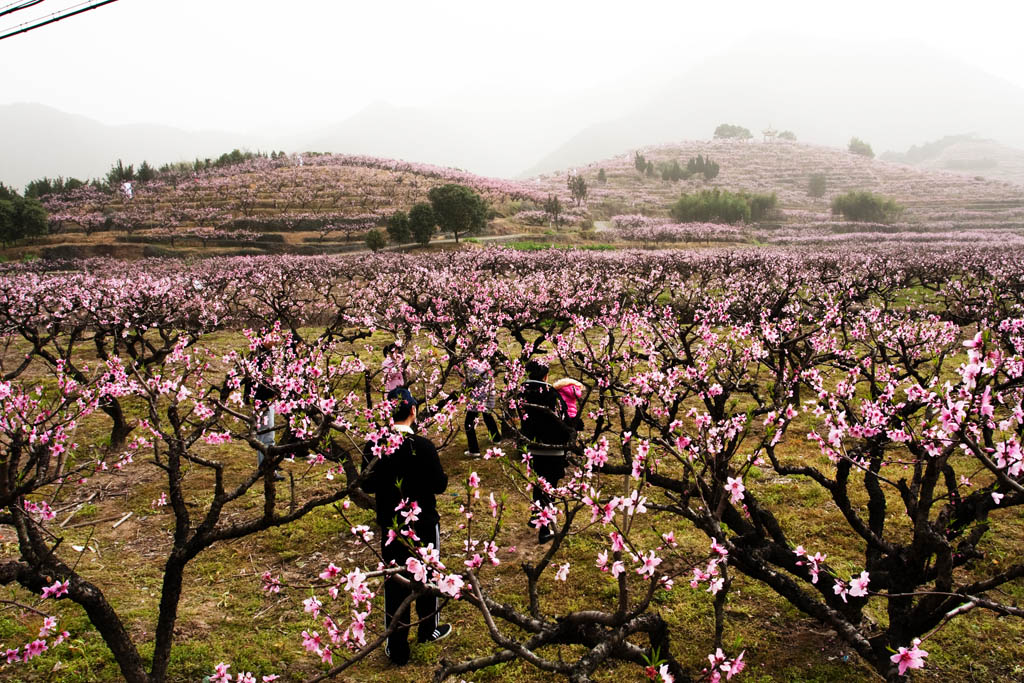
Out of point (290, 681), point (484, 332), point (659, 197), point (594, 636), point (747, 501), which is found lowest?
point (290, 681)

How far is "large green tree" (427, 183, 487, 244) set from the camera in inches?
2239

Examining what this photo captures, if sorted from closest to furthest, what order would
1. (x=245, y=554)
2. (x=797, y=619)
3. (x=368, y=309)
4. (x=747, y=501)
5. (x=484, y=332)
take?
(x=747, y=501) → (x=797, y=619) → (x=245, y=554) → (x=484, y=332) → (x=368, y=309)

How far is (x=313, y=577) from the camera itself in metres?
7.23

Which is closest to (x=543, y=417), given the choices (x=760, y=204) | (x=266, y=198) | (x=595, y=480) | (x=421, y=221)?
(x=595, y=480)

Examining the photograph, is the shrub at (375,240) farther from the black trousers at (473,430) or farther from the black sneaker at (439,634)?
the black sneaker at (439,634)

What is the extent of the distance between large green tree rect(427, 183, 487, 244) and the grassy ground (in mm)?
49550

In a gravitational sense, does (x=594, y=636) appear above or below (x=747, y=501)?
below

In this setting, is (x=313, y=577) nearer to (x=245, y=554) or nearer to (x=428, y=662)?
(x=245, y=554)

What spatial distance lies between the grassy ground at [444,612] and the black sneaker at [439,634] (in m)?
0.13

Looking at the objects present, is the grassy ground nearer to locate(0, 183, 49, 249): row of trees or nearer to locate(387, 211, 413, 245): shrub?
locate(387, 211, 413, 245): shrub

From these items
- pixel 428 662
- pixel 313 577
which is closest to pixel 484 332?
pixel 313 577

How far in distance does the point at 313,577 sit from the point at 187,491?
14.3 feet

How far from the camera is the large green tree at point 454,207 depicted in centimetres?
5688

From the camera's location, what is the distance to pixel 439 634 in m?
6.02
